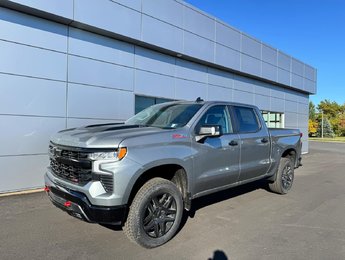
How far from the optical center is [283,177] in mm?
7625

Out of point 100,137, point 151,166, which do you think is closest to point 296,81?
point 151,166

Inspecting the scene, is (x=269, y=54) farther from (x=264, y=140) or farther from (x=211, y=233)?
(x=211, y=233)

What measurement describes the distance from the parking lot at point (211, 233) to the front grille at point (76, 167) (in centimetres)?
95

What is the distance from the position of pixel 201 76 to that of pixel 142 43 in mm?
3949

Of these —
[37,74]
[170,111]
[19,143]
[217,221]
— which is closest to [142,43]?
[37,74]

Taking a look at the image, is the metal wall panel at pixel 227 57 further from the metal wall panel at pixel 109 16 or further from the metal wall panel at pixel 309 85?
the metal wall panel at pixel 309 85

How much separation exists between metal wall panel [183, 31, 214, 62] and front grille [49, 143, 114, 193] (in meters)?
9.01

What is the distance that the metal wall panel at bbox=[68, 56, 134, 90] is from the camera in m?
9.19

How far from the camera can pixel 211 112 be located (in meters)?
5.49

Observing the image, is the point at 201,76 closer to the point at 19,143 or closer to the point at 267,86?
the point at 267,86

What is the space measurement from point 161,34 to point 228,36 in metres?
4.87

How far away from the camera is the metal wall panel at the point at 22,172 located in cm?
784

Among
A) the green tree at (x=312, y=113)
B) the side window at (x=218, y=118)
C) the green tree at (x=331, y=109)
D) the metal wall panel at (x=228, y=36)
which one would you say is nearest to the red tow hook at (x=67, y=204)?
the side window at (x=218, y=118)

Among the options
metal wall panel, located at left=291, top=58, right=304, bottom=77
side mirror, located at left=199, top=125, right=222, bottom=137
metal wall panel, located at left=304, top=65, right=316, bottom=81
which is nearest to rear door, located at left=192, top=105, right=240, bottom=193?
side mirror, located at left=199, top=125, right=222, bottom=137
